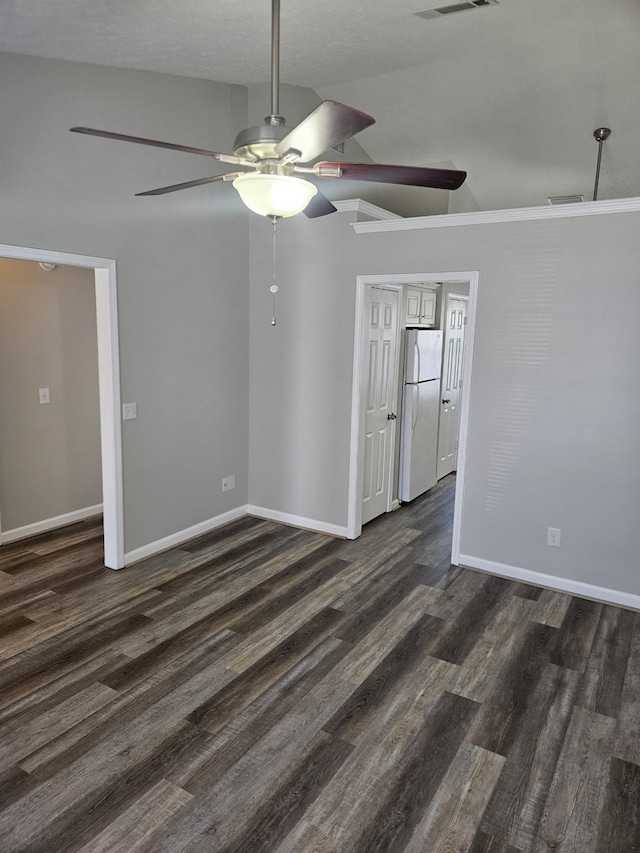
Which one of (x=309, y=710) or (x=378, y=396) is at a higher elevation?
(x=378, y=396)

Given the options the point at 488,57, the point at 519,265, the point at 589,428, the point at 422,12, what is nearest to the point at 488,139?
the point at 488,57

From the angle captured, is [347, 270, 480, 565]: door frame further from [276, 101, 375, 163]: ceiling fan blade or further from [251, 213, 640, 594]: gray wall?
[276, 101, 375, 163]: ceiling fan blade

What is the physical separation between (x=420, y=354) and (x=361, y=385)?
3.47ft

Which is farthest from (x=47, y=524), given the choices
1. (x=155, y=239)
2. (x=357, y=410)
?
(x=357, y=410)

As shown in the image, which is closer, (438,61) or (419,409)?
(438,61)

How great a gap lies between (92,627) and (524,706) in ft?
7.80

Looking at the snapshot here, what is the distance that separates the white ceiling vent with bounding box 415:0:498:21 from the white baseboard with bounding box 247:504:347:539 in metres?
3.53

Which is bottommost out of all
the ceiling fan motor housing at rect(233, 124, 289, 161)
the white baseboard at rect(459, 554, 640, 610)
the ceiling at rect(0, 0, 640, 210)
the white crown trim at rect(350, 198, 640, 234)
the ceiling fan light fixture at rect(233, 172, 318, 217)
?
the white baseboard at rect(459, 554, 640, 610)

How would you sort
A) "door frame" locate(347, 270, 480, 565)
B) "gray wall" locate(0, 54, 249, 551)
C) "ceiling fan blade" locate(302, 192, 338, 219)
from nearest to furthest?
"ceiling fan blade" locate(302, 192, 338, 219) < "gray wall" locate(0, 54, 249, 551) < "door frame" locate(347, 270, 480, 565)

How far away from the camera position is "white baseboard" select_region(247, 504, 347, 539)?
475 cm

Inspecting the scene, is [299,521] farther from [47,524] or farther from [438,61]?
[438,61]

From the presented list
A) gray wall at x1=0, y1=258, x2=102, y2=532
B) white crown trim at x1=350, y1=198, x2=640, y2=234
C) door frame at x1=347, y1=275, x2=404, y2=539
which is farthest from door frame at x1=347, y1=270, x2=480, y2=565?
gray wall at x1=0, y1=258, x2=102, y2=532

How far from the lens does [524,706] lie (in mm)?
2646

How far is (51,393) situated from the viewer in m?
4.57
